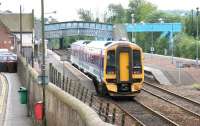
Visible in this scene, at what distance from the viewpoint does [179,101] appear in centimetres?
3322

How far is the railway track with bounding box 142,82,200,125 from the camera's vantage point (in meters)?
26.9

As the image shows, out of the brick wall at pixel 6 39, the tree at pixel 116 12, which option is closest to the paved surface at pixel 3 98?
the brick wall at pixel 6 39

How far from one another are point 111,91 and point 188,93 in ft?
23.6

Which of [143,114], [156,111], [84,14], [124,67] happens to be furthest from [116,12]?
[143,114]

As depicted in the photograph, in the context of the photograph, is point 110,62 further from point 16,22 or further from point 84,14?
point 84,14

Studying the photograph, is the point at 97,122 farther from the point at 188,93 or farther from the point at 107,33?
the point at 107,33

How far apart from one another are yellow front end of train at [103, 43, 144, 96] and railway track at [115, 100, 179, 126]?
0.93 m

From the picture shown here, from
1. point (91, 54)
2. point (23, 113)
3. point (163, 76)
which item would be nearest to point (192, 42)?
point (163, 76)

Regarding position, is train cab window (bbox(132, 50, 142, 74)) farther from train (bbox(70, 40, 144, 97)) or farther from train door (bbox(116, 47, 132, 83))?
train door (bbox(116, 47, 132, 83))

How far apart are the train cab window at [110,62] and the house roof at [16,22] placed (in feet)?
272

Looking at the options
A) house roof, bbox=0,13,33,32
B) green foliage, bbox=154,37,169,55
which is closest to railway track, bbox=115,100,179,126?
green foliage, bbox=154,37,169,55

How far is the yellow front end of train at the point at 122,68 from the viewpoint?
1275 inches

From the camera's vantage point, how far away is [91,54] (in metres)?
39.8

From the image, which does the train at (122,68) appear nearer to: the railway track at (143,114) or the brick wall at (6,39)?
the railway track at (143,114)
